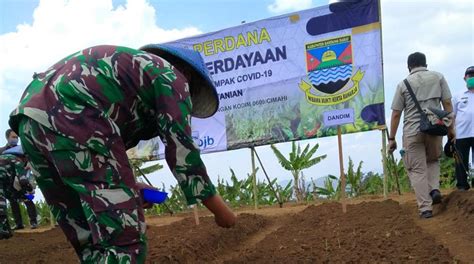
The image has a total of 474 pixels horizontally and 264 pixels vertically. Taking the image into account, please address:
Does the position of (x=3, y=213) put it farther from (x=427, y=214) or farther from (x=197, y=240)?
(x=427, y=214)

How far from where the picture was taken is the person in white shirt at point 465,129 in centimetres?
596

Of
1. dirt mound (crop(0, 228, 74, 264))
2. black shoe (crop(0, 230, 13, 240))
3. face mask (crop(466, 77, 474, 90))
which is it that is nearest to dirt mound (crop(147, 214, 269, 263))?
dirt mound (crop(0, 228, 74, 264))

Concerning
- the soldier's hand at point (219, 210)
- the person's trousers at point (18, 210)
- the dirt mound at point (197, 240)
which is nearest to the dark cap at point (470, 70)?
the dirt mound at point (197, 240)

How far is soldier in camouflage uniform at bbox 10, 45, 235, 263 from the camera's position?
1803 mm

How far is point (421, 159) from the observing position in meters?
5.16

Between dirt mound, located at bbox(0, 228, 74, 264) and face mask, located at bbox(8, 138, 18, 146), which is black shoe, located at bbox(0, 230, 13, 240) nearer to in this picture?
dirt mound, located at bbox(0, 228, 74, 264)

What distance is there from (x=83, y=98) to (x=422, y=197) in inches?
163

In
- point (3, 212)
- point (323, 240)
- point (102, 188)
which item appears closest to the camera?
point (102, 188)

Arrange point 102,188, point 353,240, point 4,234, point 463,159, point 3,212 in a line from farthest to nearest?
point 4,234, point 3,212, point 463,159, point 353,240, point 102,188

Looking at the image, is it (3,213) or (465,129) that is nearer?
(465,129)

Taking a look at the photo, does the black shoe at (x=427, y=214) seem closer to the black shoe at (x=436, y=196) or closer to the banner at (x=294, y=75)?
the black shoe at (x=436, y=196)

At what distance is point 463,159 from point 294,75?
248 cm

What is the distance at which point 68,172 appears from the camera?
1823 mm

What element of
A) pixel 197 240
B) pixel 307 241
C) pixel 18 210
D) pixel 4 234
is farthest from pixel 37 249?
pixel 18 210
